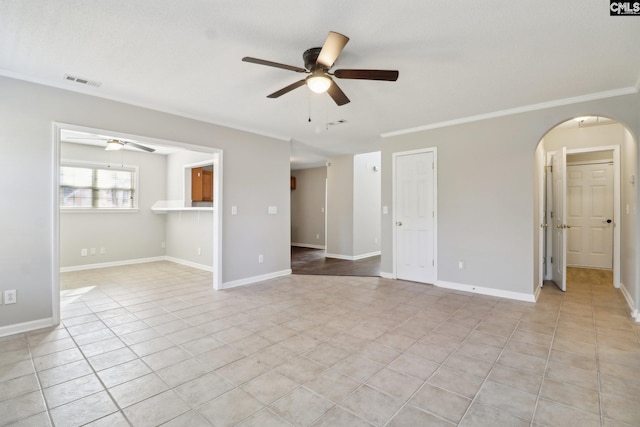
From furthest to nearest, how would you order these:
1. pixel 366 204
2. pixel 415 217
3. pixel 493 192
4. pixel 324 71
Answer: pixel 366 204 → pixel 415 217 → pixel 493 192 → pixel 324 71

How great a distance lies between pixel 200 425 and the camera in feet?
5.47

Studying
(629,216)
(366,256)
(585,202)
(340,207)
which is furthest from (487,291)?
(340,207)

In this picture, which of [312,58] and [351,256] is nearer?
[312,58]

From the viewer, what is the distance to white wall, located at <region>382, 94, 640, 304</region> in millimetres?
3805

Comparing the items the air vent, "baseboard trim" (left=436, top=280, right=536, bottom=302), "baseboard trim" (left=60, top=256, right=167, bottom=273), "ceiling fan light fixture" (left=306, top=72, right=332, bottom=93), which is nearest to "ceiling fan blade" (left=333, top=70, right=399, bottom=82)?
"ceiling fan light fixture" (left=306, top=72, right=332, bottom=93)

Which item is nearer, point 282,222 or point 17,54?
point 17,54

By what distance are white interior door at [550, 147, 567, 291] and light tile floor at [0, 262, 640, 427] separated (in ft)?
1.72

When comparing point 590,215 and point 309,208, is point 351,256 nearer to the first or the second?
point 309,208

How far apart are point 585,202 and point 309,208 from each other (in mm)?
6538

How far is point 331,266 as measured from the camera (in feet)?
20.7

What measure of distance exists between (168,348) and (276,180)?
3291mm

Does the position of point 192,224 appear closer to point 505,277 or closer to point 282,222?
point 282,222

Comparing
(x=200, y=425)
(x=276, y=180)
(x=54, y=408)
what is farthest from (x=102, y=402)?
(x=276, y=180)

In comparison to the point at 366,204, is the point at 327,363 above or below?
below
